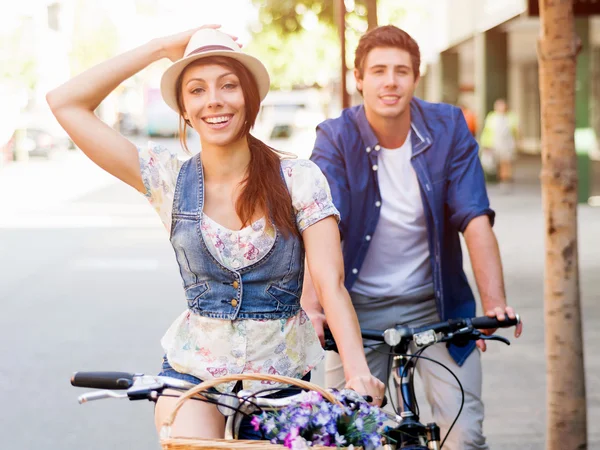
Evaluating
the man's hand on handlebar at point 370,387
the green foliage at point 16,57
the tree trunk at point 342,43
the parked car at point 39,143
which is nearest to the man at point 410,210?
the man's hand on handlebar at point 370,387

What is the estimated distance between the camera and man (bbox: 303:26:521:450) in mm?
3924

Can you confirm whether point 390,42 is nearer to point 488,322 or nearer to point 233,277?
point 488,322

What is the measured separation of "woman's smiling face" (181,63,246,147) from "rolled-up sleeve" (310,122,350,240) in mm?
913

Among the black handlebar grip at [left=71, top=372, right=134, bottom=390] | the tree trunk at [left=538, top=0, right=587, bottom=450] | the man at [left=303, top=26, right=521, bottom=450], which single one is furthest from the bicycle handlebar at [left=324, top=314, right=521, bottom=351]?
the tree trunk at [left=538, top=0, right=587, bottom=450]

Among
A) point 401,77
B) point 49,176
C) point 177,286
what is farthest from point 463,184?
point 49,176

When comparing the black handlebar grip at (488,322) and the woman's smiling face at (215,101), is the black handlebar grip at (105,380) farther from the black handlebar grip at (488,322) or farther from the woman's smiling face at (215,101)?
the black handlebar grip at (488,322)

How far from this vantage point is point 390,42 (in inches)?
153

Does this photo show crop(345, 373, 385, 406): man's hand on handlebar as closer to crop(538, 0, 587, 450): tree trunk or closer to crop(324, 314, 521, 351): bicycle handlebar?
crop(324, 314, 521, 351): bicycle handlebar

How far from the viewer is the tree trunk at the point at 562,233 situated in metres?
5.07

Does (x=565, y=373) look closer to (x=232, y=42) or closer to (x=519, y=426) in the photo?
(x=519, y=426)

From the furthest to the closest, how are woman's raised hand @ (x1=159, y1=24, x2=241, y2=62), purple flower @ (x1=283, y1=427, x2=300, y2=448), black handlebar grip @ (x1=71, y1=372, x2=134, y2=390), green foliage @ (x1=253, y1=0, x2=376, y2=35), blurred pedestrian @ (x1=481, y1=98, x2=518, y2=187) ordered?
green foliage @ (x1=253, y1=0, x2=376, y2=35) < blurred pedestrian @ (x1=481, y1=98, x2=518, y2=187) < woman's raised hand @ (x1=159, y1=24, x2=241, y2=62) < black handlebar grip @ (x1=71, y1=372, x2=134, y2=390) < purple flower @ (x1=283, y1=427, x2=300, y2=448)

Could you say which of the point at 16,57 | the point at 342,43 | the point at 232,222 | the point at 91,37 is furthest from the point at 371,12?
the point at 91,37

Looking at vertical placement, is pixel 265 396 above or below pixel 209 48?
below

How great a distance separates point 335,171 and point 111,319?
673 cm
